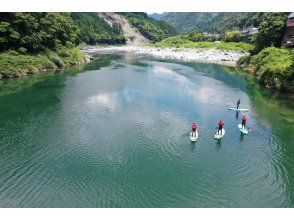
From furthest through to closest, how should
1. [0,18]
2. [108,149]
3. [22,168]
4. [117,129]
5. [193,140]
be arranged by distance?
[0,18] → [117,129] → [193,140] → [108,149] → [22,168]

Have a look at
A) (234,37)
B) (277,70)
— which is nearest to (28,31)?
(277,70)

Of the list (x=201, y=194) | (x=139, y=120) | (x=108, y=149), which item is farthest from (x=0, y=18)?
(x=201, y=194)

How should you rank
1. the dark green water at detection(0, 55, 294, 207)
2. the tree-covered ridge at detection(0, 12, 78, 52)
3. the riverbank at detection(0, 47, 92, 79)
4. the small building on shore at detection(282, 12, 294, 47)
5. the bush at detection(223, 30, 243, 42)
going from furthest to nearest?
the bush at detection(223, 30, 243, 42)
the small building on shore at detection(282, 12, 294, 47)
the tree-covered ridge at detection(0, 12, 78, 52)
the riverbank at detection(0, 47, 92, 79)
the dark green water at detection(0, 55, 294, 207)

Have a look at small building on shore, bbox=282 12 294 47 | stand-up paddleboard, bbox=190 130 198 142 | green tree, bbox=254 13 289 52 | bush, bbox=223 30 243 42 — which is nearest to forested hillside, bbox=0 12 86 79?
stand-up paddleboard, bbox=190 130 198 142

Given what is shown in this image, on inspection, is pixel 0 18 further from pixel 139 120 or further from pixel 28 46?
pixel 139 120

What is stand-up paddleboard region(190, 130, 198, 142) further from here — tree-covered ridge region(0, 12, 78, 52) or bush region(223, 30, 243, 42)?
bush region(223, 30, 243, 42)
